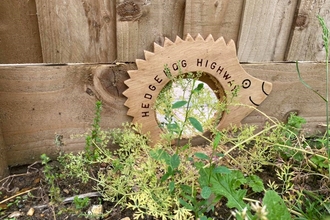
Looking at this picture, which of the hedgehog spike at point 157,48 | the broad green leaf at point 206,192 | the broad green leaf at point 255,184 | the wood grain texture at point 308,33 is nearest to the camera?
the broad green leaf at point 206,192

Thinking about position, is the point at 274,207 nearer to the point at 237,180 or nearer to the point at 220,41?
the point at 237,180

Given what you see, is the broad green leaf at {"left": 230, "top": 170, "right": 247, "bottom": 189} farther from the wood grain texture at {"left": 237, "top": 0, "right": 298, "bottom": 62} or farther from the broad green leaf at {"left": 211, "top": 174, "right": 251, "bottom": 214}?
the wood grain texture at {"left": 237, "top": 0, "right": 298, "bottom": 62}

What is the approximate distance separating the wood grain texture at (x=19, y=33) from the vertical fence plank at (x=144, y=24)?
1.02ft

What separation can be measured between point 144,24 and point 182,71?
24 centimetres

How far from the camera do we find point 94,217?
1081 millimetres

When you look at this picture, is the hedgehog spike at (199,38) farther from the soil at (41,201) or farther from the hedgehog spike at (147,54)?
the soil at (41,201)

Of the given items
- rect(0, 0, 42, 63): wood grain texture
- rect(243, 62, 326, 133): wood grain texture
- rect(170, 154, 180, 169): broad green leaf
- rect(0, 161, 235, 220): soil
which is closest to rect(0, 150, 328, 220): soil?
rect(0, 161, 235, 220): soil

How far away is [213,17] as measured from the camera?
1.28 metres

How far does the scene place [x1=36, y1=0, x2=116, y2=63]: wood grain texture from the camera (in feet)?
3.78

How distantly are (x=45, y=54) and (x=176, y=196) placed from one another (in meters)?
0.73

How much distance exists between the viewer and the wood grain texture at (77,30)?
115cm

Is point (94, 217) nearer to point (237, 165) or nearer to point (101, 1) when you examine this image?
point (237, 165)

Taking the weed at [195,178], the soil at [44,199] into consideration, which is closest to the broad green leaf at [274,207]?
the weed at [195,178]

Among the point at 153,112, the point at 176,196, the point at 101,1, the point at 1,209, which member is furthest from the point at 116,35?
the point at 1,209
